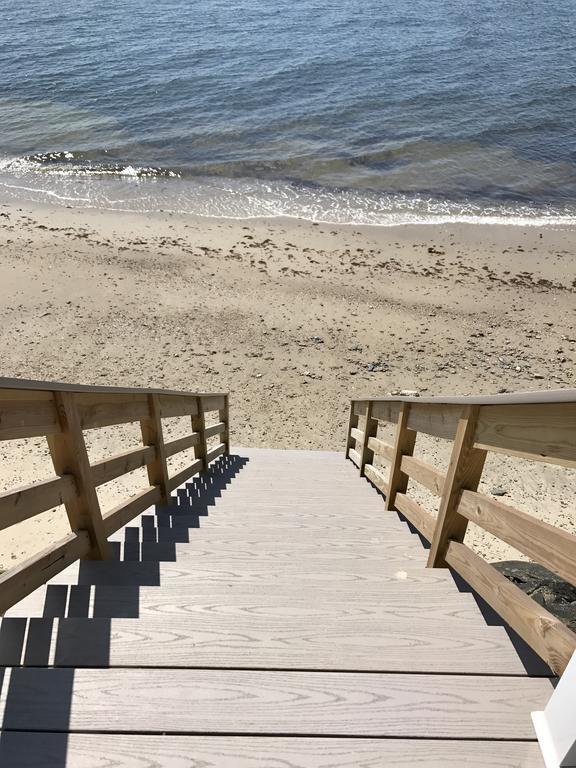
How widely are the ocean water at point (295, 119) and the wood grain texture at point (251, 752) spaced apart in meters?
15.5

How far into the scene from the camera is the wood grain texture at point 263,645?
5.89ft

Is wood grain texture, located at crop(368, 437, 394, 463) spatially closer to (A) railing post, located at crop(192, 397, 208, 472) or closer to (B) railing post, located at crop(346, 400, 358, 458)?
(A) railing post, located at crop(192, 397, 208, 472)

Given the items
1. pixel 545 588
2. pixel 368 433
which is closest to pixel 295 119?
pixel 368 433

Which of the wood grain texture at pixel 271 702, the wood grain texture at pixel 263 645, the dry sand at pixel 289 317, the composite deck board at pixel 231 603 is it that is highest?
the wood grain texture at pixel 271 702

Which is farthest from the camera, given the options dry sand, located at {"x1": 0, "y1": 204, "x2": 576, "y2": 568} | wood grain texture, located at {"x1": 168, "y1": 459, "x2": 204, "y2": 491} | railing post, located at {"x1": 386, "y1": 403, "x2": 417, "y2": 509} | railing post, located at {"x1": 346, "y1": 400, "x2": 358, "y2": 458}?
dry sand, located at {"x1": 0, "y1": 204, "x2": 576, "y2": 568}

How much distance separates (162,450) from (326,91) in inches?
1023

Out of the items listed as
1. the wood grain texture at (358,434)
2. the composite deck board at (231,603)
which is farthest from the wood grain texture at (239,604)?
the wood grain texture at (358,434)

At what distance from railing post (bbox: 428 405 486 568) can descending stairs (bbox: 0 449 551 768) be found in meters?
0.18

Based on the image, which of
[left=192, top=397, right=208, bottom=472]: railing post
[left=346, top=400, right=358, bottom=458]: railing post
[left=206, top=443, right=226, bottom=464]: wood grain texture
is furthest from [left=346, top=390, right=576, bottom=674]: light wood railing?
[left=346, top=400, right=358, bottom=458]: railing post

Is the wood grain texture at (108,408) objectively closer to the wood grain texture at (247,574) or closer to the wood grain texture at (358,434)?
the wood grain texture at (247,574)

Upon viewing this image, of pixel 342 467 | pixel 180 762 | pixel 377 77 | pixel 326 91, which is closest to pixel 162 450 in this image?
pixel 180 762

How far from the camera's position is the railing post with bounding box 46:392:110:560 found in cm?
239

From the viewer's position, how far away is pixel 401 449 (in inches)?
157

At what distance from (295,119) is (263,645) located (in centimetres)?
2387
